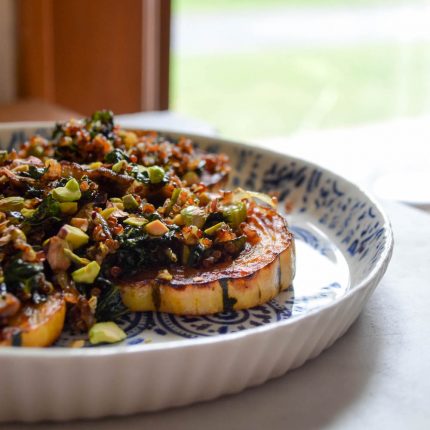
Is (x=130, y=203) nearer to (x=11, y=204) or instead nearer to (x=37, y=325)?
(x=11, y=204)

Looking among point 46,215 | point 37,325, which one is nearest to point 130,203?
point 46,215

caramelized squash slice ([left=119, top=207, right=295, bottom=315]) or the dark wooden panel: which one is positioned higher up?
the dark wooden panel

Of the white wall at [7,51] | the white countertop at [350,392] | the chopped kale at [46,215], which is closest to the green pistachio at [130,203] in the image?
the chopped kale at [46,215]

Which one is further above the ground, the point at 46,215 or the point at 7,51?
the point at 7,51

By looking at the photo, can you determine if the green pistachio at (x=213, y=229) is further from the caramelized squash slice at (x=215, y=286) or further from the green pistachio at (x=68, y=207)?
the green pistachio at (x=68, y=207)

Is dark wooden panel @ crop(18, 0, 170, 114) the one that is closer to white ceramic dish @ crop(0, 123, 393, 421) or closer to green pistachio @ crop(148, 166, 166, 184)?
green pistachio @ crop(148, 166, 166, 184)

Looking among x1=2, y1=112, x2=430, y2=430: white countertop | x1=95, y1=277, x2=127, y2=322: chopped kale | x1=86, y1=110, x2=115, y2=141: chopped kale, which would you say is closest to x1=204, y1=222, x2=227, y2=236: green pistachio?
x1=95, y1=277, x2=127, y2=322: chopped kale
